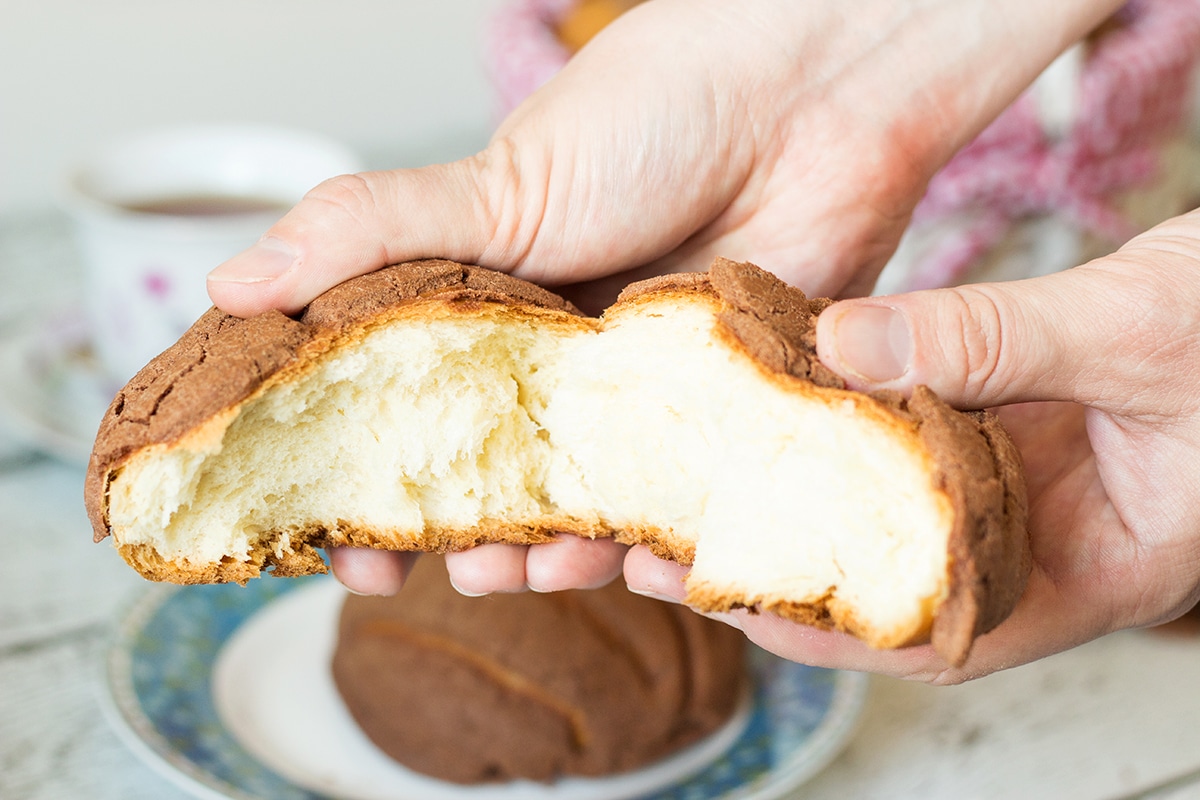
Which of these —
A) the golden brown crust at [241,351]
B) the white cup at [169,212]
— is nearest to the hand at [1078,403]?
the golden brown crust at [241,351]

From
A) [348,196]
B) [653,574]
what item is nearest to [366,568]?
[653,574]

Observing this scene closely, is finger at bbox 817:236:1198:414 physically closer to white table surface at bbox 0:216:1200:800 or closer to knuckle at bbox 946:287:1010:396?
knuckle at bbox 946:287:1010:396

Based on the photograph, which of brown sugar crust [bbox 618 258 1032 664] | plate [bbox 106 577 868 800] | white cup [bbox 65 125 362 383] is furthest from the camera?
white cup [bbox 65 125 362 383]

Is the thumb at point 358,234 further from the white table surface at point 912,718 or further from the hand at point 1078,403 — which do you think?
the white table surface at point 912,718

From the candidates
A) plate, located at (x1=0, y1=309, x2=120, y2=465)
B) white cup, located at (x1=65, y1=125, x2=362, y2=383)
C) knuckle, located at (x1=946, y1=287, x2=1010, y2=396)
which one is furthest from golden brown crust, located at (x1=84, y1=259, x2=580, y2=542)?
plate, located at (x1=0, y1=309, x2=120, y2=465)

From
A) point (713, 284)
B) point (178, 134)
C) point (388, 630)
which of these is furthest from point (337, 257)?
point (178, 134)

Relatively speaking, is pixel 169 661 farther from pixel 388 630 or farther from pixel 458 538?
pixel 458 538
